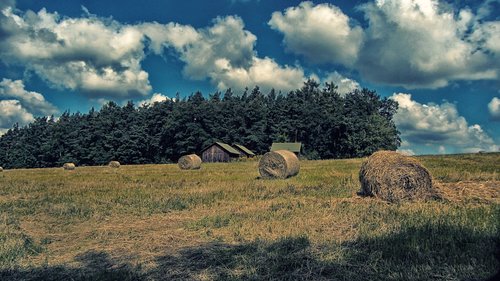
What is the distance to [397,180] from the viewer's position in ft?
41.6

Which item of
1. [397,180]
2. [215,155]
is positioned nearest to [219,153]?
[215,155]

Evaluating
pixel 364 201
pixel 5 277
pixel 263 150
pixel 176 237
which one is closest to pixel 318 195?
pixel 364 201

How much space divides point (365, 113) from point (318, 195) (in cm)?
8391

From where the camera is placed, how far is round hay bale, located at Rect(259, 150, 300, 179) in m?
23.4

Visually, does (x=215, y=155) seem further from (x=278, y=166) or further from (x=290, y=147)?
(x=278, y=166)

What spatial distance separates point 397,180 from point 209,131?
77.2m

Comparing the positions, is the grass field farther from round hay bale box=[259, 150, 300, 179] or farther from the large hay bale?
round hay bale box=[259, 150, 300, 179]

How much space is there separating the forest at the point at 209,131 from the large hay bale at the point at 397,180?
6716 cm

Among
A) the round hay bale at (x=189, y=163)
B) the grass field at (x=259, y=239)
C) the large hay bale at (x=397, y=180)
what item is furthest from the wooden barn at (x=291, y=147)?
the grass field at (x=259, y=239)

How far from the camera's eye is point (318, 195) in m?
13.4

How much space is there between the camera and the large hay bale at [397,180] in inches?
488

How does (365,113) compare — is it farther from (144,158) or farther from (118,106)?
(118,106)

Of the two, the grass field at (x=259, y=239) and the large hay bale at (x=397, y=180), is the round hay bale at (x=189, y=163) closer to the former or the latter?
the grass field at (x=259, y=239)

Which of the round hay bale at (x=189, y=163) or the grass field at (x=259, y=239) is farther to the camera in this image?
the round hay bale at (x=189, y=163)
